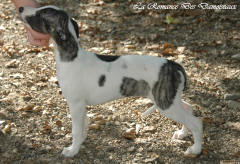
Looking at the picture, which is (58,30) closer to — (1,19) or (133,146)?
(133,146)

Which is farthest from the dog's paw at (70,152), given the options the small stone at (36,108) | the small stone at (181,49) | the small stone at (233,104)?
the small stone at (181,49)

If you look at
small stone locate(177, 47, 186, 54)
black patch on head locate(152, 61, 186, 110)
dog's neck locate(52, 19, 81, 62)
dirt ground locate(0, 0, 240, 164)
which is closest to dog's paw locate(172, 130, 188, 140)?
dirt ground locate(0, 0, 240, 164)

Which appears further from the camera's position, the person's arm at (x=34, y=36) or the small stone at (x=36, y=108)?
the small stone at (x=36, y=108)

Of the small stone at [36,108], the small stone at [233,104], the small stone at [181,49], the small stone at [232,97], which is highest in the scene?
the small stone at [181,49]

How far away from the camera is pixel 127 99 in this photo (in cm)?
483

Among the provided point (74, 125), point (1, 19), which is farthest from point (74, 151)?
point (1, 19)

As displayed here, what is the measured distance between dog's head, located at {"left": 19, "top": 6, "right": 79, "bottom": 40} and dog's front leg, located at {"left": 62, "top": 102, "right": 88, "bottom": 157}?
71cm

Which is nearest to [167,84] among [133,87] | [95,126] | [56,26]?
[133,87]

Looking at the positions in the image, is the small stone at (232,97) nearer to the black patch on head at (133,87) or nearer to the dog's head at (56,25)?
the black patch on head at (133,87)

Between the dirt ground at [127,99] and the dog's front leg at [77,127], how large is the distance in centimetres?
9

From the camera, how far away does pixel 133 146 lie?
3.98 metres

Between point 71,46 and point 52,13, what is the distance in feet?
1.13

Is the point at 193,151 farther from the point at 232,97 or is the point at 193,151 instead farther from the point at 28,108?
the point at 28,108

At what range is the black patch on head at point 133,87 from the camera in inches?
135
